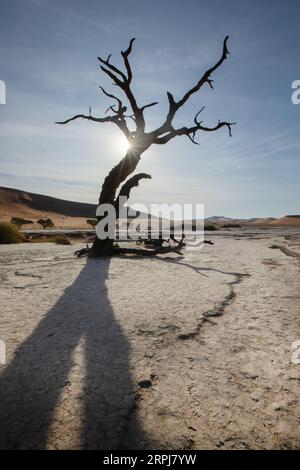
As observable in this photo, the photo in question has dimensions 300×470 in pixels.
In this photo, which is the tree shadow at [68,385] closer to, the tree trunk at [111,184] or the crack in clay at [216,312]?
the crack in clay at [216,312]

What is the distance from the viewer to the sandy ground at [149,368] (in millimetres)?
1394

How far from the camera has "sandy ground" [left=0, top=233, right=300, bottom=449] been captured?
1394 millimetres

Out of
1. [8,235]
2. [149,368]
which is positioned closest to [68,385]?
[149,368]

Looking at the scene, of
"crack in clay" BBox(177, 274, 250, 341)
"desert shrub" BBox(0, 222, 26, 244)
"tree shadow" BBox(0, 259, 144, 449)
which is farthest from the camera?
"desert shrub" BBox(0, 222, 26, 244)

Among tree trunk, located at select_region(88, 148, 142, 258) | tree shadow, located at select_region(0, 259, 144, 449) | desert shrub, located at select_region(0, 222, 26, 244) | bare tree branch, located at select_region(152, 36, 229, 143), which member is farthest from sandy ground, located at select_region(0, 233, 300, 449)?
desert shrub, located at select_region(0, 222, 26, 244)

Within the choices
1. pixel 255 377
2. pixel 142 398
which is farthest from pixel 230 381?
pixel 142 398

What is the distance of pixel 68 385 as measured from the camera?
5.64 feet

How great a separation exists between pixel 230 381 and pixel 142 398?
0.53 meters

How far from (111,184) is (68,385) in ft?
18.3

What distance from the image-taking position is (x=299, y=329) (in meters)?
2.49

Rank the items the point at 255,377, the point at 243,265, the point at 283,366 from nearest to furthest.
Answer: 1. the point at 255,377
2. the point at 283,366
3. the point at 243,265

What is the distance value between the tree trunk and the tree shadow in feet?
13.0

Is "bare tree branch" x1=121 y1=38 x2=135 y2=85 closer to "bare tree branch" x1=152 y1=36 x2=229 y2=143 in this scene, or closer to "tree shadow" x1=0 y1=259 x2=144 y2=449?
"bare tree branch" x1=152 y1=36 x2=229 y2=143
